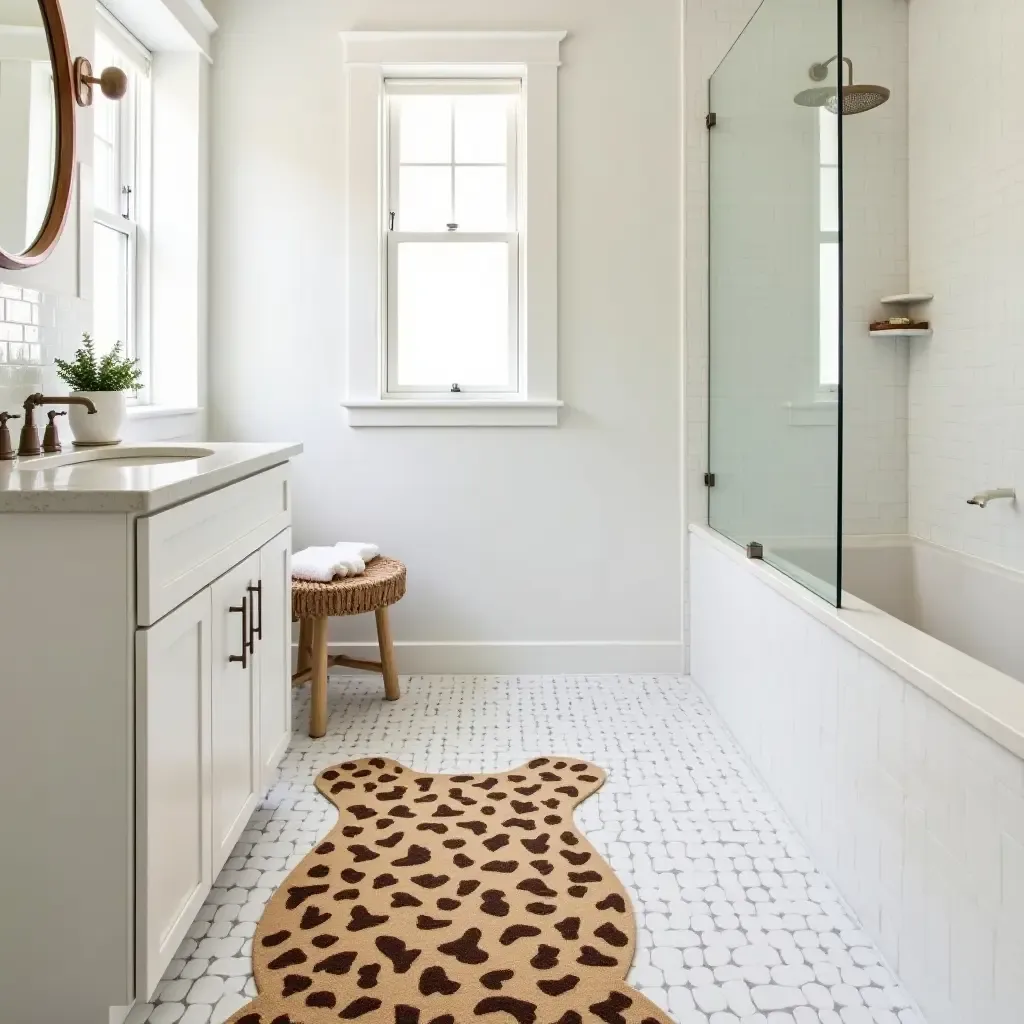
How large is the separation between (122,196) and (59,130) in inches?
37.6

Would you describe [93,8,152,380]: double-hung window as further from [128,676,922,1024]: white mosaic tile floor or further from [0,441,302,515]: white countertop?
[128,676,922,1024]: white mosaic tile floor

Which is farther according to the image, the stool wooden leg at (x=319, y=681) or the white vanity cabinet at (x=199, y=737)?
the stool wooden leg at (x=319, y=681)

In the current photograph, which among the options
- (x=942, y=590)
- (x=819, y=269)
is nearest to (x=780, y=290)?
(x=819, y=269)

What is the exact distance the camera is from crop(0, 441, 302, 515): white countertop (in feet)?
4.30

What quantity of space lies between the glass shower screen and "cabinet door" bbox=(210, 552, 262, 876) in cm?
135

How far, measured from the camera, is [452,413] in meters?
3.41

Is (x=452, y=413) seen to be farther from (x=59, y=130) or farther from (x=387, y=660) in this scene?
(x=59, y=130)

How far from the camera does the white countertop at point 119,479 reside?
4.30 ft

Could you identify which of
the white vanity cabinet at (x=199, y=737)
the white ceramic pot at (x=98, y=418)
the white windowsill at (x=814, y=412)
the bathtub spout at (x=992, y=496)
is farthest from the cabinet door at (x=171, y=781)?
the bathtub spout at (x=992, y=496)

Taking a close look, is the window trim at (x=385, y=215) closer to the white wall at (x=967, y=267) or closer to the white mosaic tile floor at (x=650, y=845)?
the white mosaic tile floor at (x=650, y=845)

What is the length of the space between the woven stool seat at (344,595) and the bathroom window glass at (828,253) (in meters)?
1.51

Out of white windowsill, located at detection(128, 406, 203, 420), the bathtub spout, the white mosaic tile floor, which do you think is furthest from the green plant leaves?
the bathtub spout

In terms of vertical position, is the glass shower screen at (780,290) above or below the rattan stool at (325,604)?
above

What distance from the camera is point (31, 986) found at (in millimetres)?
1362
